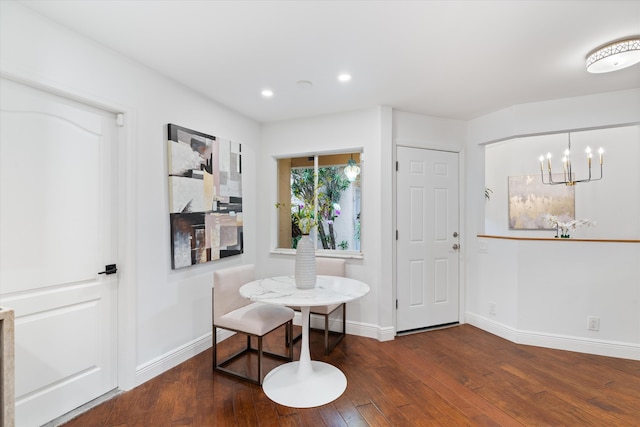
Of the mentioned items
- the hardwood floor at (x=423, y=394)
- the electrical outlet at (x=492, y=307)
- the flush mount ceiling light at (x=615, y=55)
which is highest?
the flush mount ceiling light at (x=615, y=55)

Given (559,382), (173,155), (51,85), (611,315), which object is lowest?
(559,382)

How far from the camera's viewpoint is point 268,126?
12.1 feet

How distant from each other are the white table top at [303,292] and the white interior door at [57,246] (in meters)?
1.06

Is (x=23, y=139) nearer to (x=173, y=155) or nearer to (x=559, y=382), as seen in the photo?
(x=173, y=155)

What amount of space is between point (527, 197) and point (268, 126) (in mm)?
3978

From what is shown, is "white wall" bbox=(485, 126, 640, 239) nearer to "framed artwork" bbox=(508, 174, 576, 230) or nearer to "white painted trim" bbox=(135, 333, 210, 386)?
"framed artwork" bbox=(508, 174, 576, 230)

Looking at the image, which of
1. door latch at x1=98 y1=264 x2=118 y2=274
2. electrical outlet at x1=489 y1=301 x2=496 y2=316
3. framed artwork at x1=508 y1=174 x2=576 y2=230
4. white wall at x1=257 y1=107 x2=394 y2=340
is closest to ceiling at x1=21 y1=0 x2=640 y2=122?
white wall at x1=257 y1=107 x2=394 y2=340

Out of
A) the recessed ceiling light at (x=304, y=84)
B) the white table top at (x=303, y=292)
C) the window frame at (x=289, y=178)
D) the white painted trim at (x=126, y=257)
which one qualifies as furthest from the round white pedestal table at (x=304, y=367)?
the recessed ceiling light at (x=304, y=84)

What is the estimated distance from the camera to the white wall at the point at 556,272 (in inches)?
107

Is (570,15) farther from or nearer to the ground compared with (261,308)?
farther from the ground

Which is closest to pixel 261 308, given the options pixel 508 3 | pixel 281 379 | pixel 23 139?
pixel 281 379

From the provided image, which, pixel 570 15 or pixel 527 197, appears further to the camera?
pixel 527 197

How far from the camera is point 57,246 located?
1850mm

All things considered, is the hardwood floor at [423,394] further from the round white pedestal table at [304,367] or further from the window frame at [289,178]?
the window frame at [289,178]
